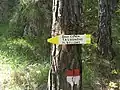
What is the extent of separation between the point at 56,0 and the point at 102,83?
3.61 m

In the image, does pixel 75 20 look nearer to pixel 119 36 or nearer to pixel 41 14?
pixel 41 14

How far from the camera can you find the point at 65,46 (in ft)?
9.98

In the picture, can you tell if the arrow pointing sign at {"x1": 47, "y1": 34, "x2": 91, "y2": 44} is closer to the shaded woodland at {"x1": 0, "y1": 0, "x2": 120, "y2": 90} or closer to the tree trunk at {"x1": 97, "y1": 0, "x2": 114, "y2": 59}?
the shaded woodland at {"x1": 0, "y1": 0, "x2": 120, "y2": 90}

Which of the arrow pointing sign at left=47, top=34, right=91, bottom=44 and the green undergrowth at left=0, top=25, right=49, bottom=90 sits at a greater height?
the arrow pointing sign at left=47, top=34, right=91, bottom=44

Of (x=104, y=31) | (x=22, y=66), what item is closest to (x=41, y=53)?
(x=22, y=66)

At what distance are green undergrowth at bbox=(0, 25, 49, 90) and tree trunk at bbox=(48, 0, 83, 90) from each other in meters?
2.36

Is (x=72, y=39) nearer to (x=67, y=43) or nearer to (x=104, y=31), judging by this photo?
(x=67, y=43)

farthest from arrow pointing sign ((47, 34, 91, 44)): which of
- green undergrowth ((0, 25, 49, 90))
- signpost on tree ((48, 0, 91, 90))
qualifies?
green undergrowth ((0, 25, 49, 90))

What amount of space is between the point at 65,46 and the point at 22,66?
3.21 metres

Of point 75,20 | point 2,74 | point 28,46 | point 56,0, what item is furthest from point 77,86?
point 28,46

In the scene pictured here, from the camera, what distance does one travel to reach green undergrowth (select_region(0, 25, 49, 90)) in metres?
5.54

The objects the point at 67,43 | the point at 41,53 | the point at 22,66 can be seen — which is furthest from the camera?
the point at 41,53

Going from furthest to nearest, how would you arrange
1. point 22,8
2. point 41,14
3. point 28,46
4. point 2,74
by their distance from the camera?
1. point 22,8
2. point 41,14
3. point 28,46
4. point 2,74

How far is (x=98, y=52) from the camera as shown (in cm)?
822
